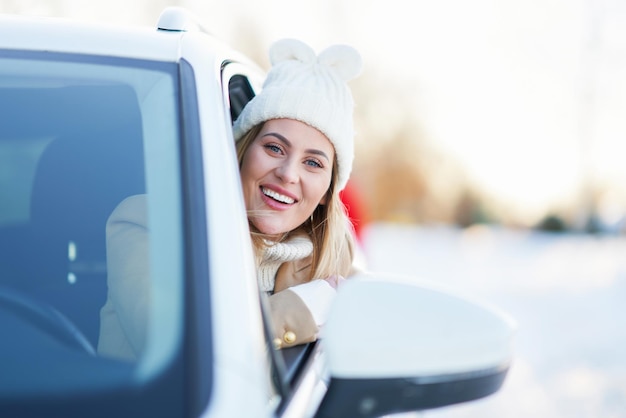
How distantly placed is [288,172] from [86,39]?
2.44 feet

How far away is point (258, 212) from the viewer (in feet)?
7.18

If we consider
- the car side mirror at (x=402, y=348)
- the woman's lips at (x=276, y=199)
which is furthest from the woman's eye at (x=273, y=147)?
the car side mirror at (x=402, y=348)

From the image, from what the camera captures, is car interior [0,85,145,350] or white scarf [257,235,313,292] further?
white scarf [257,235,313,292]

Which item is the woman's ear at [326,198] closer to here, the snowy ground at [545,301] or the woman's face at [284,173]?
the woman's face at [284,173]

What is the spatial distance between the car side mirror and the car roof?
2.23 ft

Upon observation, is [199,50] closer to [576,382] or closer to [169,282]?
[169,282]

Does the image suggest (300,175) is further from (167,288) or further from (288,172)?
(167,288)

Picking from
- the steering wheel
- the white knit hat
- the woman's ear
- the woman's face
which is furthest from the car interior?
the woman's ear

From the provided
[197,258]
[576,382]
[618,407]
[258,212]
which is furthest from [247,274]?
[576,382]

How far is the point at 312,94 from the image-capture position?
2.30 meters

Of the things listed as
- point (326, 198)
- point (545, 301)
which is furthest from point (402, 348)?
point (545, 301)

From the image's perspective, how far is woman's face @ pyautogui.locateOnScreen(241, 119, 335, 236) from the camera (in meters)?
2.23

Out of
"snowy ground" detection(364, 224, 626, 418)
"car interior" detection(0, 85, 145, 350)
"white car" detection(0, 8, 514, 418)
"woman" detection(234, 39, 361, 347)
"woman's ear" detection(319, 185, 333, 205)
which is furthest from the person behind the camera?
"snowy ground" detection(364, 224, 626, 418)

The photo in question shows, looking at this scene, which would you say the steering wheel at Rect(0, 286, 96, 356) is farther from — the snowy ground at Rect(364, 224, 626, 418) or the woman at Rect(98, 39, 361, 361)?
the snowy ground at Rect(364, 224, 626, 418)
